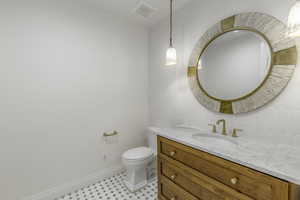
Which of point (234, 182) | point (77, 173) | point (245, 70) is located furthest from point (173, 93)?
point (77, 173)

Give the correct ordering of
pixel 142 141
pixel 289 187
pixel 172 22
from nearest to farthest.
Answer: pixel 289 187 < pixel 172 22 < pixel 142 141

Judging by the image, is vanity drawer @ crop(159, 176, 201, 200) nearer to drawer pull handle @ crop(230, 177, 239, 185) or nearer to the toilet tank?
drawer pull handle @ crop(230, 177, 239, 185)

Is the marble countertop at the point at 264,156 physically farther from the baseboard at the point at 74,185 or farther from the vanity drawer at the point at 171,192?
the baseboard at the point at 74,185

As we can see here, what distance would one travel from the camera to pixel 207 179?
0.99 m

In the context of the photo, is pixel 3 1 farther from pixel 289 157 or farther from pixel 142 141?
pixel 289 157

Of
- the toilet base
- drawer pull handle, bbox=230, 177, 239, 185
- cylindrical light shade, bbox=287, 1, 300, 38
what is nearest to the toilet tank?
the toilet base

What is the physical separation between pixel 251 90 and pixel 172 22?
4.62ft

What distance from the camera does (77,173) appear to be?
5.74 feet

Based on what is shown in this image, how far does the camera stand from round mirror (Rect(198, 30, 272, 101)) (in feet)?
3.78

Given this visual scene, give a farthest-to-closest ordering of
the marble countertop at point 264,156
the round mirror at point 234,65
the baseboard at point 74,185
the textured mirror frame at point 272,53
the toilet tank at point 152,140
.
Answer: the toilet tank at point 152,140 → the baseboard at point 74,185 → the round mirror at point 234,65 → the textured mirror frame at point 272,53 → the marble countertop at point 264,156

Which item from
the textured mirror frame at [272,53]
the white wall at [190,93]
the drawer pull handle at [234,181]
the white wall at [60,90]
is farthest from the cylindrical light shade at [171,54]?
the drawer pull handle at [234,181]

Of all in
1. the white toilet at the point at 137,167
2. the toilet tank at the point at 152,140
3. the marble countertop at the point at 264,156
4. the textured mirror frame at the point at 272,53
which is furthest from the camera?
the toilet tank at the point at 152,140

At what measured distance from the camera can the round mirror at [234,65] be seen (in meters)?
1.15

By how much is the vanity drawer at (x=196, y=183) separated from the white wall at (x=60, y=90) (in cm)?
105
